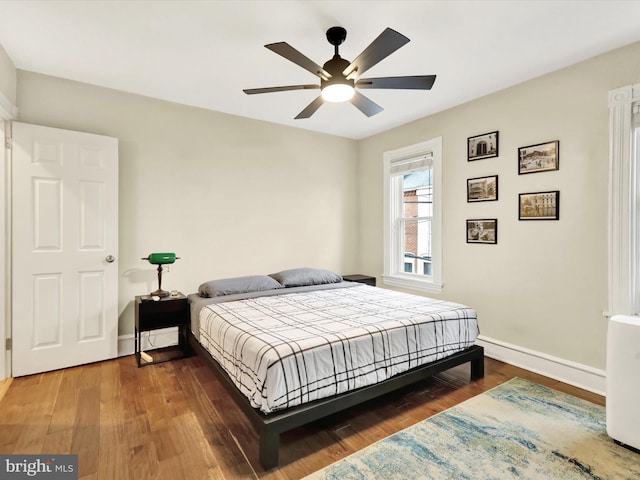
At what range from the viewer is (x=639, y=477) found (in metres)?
1.69

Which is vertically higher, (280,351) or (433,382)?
(280,351)

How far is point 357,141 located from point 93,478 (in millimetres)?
4751

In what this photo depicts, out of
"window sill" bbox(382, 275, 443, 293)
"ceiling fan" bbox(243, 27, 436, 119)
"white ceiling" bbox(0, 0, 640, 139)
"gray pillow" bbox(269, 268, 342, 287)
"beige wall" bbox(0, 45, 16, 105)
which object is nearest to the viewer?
"ceiling fan" bbox(243, 27, 436, 119)

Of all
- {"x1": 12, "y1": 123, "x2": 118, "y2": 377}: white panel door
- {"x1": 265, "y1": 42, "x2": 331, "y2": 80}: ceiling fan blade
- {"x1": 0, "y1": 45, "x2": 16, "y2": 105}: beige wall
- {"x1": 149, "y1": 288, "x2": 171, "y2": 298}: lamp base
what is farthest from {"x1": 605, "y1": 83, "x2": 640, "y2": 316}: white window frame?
{"x1": 0, "y1": 45, "x2": 16, "y2": 105}: beige wall

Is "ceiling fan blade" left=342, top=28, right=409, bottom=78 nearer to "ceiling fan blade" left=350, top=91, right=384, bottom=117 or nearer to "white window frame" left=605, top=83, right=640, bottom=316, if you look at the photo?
"ceiling fan blade" left=350, top=91, right=384, bottom=117

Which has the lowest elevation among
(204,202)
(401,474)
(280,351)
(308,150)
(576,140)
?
(401,474)

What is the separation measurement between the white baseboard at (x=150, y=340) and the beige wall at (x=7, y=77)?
7.65 feet

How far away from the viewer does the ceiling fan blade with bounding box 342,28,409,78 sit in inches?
70.5

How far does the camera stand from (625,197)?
2477mm

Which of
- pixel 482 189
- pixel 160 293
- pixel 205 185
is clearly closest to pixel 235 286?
pixel 160 293

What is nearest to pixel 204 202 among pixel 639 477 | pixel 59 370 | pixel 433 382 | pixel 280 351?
pixel 59 370

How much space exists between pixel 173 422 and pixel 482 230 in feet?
10.6

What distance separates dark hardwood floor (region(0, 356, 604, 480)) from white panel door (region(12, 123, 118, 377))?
26 centimetres

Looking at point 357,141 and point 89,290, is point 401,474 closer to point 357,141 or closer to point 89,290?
point 89,290
